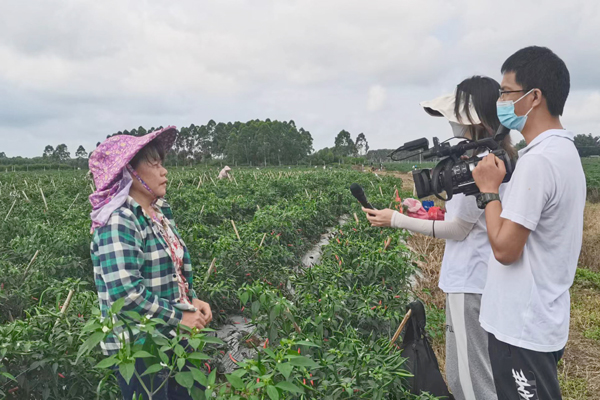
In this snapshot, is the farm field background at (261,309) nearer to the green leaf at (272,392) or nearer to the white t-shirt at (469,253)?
the green leaf at (272,392)

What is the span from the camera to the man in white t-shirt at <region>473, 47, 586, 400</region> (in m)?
1.47

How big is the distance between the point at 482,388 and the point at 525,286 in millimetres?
802

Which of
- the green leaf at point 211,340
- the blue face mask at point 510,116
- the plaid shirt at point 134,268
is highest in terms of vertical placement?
the blue face mask at point 510,116

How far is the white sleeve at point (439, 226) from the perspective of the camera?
211cm

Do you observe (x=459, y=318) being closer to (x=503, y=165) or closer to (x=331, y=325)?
(x=331, y=325)

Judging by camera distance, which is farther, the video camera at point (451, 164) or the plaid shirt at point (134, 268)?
the video camera at point (451, 164)

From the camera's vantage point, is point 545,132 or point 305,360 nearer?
point 305,360

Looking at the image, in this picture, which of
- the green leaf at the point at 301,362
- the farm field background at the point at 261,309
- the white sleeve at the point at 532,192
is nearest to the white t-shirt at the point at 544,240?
the white sleeve at the point at 532,192

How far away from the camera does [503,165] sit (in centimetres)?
168

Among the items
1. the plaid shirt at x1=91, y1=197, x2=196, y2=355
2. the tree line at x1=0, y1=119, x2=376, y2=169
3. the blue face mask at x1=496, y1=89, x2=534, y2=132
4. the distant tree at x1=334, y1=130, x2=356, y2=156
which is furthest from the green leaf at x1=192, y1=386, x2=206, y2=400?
the distant tree at x1=334, y1=130, x2=356, y2=156

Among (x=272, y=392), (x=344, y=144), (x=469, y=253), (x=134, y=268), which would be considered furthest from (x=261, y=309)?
(x=344, y=144)

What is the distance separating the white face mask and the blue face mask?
0.35m

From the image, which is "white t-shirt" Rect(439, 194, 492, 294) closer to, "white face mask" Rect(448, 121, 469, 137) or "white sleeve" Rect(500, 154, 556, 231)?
"white face mask" Rect(448, 121, 469, 137)

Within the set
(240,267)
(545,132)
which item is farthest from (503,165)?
(240,267)
